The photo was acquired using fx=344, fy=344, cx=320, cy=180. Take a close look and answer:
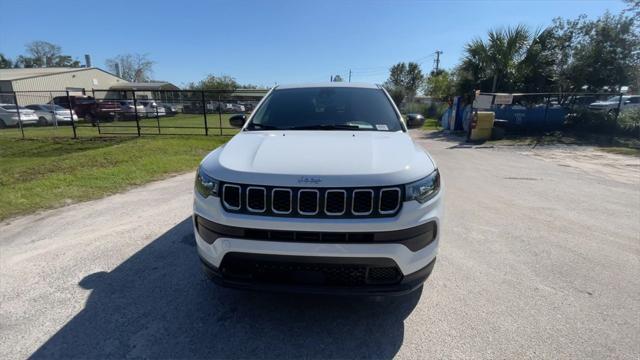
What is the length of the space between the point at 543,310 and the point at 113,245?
4.21m

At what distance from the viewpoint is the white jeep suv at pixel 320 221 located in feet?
6.90

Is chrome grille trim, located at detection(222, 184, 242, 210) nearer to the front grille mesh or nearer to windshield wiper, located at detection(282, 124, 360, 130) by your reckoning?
the front grille mesh

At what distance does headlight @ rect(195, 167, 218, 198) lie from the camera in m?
2.28

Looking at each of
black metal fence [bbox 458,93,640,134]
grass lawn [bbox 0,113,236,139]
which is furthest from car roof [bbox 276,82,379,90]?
black metal fence [bbox 458,93,640,134]

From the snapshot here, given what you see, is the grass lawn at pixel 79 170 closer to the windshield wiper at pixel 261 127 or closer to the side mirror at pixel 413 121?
the windshield wiper at pixel 261 127

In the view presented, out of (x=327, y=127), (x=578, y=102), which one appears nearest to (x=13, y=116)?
(x=327, y=127)

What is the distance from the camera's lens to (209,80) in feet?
184

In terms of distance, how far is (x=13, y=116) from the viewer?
20.7 m

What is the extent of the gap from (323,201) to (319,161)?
1.07ft

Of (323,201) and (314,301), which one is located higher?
(323,201)

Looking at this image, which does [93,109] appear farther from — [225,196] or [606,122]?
[606,122]

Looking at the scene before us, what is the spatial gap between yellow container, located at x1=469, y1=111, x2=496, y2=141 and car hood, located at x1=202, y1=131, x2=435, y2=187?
13197 millimetres

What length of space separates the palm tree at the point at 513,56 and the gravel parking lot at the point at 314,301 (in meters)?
16.8

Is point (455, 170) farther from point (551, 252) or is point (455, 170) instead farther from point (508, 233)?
point (551, 252)
